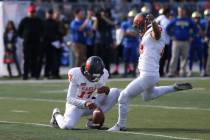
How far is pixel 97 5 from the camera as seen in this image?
31.4 meters

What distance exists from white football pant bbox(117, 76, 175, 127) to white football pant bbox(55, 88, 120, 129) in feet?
1.18

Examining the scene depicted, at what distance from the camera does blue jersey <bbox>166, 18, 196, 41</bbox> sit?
24359mm

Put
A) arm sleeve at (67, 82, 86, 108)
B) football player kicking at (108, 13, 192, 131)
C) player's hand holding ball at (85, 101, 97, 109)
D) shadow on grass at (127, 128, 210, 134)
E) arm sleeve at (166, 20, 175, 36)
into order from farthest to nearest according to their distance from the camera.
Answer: arm sleeve at (166, 20, 175, 36) < football player kicking at (108, 13, 192, 131) < arm sleeve at (67, 82, 86, 108) < player's hand holding ball at (85, 101, 97, 109) < shadow on grass at (127, 128, 210, 134)

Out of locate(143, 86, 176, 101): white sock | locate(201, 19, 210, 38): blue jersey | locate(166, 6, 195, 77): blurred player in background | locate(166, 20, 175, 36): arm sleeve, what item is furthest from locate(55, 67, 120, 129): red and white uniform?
locate(201, 19, 210, 38): blue jersey

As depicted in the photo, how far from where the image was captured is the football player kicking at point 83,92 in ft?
40.2

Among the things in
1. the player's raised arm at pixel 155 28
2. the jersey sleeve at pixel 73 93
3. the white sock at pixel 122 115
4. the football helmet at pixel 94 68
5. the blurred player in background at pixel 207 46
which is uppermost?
the player's raised arm at pixel 155 28

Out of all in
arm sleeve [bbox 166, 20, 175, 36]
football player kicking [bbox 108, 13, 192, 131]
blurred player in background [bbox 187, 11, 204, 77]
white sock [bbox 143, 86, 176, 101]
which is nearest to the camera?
football player kicking [bbox 108, 13, 192, 131]

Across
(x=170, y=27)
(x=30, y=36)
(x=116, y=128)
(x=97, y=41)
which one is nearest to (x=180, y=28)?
(x=170, y=27)

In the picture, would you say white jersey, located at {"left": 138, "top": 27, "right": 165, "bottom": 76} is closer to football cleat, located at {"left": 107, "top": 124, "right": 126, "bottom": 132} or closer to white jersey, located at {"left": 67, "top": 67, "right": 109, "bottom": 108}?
white jersey, located at {"left": 67, "top": 67, "right": 109, "bottom": 108}

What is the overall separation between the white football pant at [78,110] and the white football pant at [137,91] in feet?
1.18

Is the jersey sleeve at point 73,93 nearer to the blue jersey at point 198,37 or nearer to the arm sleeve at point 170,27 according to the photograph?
the arm sleeve at point 170,27

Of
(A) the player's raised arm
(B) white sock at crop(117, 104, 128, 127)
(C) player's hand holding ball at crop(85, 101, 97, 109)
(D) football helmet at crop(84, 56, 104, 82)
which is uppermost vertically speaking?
(A) the player's raised arm

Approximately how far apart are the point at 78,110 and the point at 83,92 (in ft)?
0.92

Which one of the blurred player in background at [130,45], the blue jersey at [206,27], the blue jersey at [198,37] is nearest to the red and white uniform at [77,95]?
the blurred player in background at [130,45]
